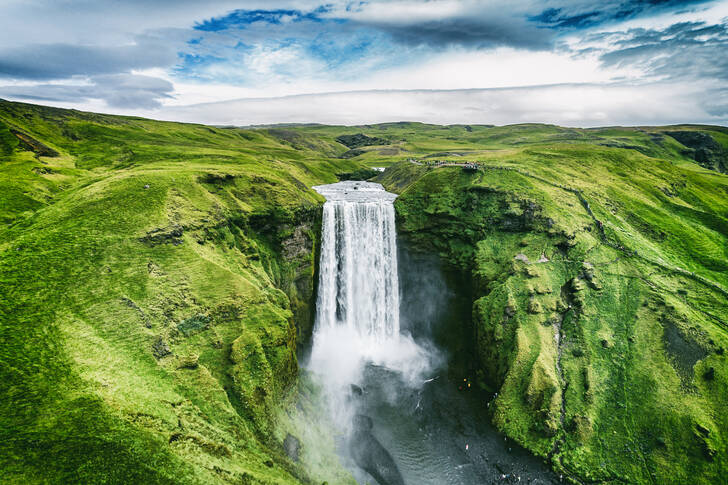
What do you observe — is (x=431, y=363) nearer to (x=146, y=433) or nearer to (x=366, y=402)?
(x=366, y=402)

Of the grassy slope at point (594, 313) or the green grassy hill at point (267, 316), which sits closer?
the green grassy hill at point (267, 316)

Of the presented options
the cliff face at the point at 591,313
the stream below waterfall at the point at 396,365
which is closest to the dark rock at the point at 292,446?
the stream below waterfall at the point at 396,365

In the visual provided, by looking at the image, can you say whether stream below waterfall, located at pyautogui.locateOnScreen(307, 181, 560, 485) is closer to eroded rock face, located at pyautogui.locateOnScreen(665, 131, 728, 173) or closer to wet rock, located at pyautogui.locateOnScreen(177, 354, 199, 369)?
wet rock, located at pyautogui.locateOnScreen(177, 354, 199, 369)

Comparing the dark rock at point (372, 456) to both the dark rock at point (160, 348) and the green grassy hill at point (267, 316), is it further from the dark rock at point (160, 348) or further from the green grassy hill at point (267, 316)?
the dark rock at point (160, 348)

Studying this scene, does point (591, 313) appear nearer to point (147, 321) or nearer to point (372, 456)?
point (372, 456)

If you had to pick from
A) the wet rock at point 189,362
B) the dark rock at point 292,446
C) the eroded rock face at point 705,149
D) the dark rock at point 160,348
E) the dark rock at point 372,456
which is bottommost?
the dark rock at point 372,456

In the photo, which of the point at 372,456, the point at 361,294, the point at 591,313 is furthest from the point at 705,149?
the point at 372,456

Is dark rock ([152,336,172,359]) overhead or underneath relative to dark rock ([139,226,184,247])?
underneath

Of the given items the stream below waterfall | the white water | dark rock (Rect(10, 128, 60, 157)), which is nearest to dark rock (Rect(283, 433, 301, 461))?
the stream below waterfall
